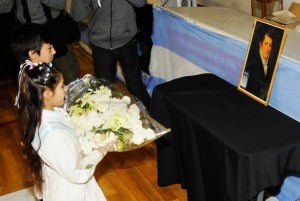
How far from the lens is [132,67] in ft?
9.60

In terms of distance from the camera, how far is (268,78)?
1850 millimetres

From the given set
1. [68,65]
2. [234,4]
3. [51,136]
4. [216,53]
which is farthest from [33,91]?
[234,4]

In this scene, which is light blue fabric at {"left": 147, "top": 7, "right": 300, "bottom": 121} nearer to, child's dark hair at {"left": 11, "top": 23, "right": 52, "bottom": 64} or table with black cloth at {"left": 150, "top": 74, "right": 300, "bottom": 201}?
table with black cloth at {"left": 150, "top": 74, "right": 300, "bottom": 201}

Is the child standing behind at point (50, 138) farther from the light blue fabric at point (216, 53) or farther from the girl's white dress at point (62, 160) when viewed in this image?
the light blue fabric at point (216, 53)

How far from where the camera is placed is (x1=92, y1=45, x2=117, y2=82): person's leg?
277 cm

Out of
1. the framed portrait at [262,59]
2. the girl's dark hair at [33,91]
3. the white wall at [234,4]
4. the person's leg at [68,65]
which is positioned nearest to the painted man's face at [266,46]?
the framed portrait at [262,59]

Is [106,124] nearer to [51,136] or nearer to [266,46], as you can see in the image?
[51,136]

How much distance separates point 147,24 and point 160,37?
0.30 metres

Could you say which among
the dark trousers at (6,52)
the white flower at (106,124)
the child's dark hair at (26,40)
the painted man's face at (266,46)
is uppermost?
the painted man's face at (266,46)

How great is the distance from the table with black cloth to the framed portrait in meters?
0.06

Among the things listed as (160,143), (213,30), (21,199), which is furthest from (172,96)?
(21,199)

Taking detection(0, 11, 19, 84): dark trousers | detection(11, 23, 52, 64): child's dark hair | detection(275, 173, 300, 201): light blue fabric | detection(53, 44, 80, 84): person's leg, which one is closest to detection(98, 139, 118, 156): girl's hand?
detection(11, 23, 52, 64): child's dark hair

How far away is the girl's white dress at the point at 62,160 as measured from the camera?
5.02 ft

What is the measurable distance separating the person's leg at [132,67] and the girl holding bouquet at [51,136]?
47.7 inches
